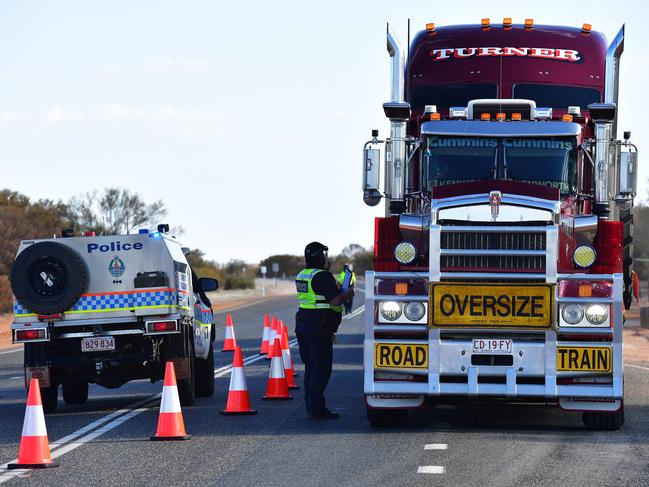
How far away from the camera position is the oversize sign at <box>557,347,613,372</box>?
44.9ft

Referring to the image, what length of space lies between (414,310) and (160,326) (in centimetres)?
395

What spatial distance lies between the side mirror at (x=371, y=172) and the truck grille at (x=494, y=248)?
40.7 inches

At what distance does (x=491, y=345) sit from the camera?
13820 millimetres

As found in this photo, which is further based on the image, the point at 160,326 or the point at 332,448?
the point at 160,326

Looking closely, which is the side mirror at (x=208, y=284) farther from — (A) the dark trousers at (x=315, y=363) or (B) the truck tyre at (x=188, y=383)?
(A) the dark trousers at (x=315, y=363)

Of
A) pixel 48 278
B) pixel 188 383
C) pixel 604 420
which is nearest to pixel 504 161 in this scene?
pixel 604 420

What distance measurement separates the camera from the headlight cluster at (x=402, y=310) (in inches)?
548

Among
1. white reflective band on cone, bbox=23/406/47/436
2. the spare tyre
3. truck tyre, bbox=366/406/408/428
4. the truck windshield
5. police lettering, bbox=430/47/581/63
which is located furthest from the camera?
police lettering, bbox=430/47/581/63

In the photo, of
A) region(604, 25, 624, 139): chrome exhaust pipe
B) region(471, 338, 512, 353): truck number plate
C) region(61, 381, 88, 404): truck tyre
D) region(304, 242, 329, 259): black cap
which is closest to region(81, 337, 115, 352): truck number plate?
region(61, 381, 88, 404): truck tyre

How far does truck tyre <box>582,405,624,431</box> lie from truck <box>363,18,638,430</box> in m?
0.01

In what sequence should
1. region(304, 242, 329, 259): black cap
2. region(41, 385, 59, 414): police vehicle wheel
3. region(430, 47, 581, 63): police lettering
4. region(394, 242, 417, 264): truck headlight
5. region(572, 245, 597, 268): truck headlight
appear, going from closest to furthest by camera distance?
region(572, 245, 597, 268): truck headlight → region(394, 242, 417, 264): truck headlight → region(304, 242, 329, 259): black cap → region(41, 385, 59, 414): police vehicle wheel → region(430, 47, 581, 63): police lettering

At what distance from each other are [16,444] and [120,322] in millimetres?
3382

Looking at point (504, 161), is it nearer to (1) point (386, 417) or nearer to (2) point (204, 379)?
(1) point (386, 417)

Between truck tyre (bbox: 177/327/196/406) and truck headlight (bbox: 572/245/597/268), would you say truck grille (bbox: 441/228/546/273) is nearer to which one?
truck headlight (bbox: 572/245/597/268)
